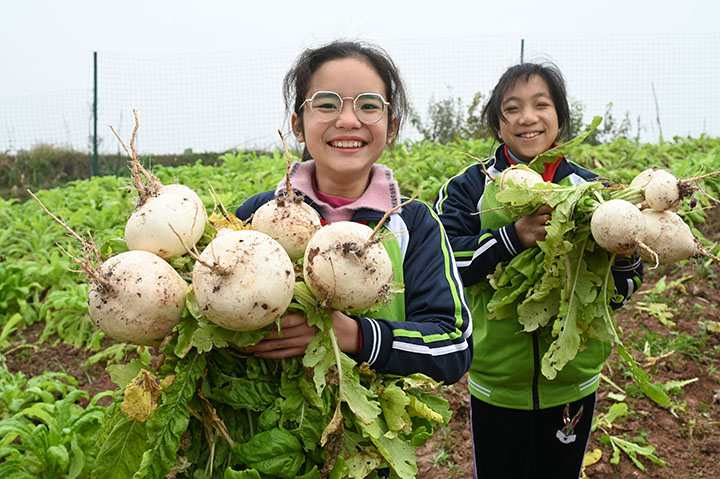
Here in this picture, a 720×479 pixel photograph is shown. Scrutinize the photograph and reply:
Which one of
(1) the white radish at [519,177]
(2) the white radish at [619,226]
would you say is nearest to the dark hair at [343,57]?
(1) the white radish at [519,177]

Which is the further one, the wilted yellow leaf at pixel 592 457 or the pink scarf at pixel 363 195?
the wilted yellow leaf at pixel 592 457

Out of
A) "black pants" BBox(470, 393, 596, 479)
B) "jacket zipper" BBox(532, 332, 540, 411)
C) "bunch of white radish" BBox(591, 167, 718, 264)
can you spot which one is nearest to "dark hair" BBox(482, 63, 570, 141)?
"bunch of white radish" BBox(591, 167, 718, 264)

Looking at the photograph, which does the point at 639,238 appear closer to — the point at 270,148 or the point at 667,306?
the point at 667,306

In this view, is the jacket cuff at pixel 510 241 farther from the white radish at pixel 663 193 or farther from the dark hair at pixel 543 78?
the dark hair at pixel 543 78

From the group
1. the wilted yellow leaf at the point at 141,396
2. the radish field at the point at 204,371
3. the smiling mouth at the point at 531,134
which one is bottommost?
the radish field at the point at 204,371

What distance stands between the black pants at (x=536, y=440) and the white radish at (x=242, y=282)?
1746 mm

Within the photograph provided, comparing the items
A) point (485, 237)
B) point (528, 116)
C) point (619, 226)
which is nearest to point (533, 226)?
point (485, 237)

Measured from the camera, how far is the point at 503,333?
8.34 feet

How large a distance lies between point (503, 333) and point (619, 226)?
78cm

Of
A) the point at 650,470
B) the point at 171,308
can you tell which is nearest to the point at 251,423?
the point at 171,308

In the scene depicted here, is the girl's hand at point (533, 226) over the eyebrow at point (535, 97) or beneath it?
beneath

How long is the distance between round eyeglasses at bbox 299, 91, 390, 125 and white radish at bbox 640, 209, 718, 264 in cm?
116

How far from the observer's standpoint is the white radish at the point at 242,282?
4.02 feet

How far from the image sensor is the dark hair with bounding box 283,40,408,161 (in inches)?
80.1
